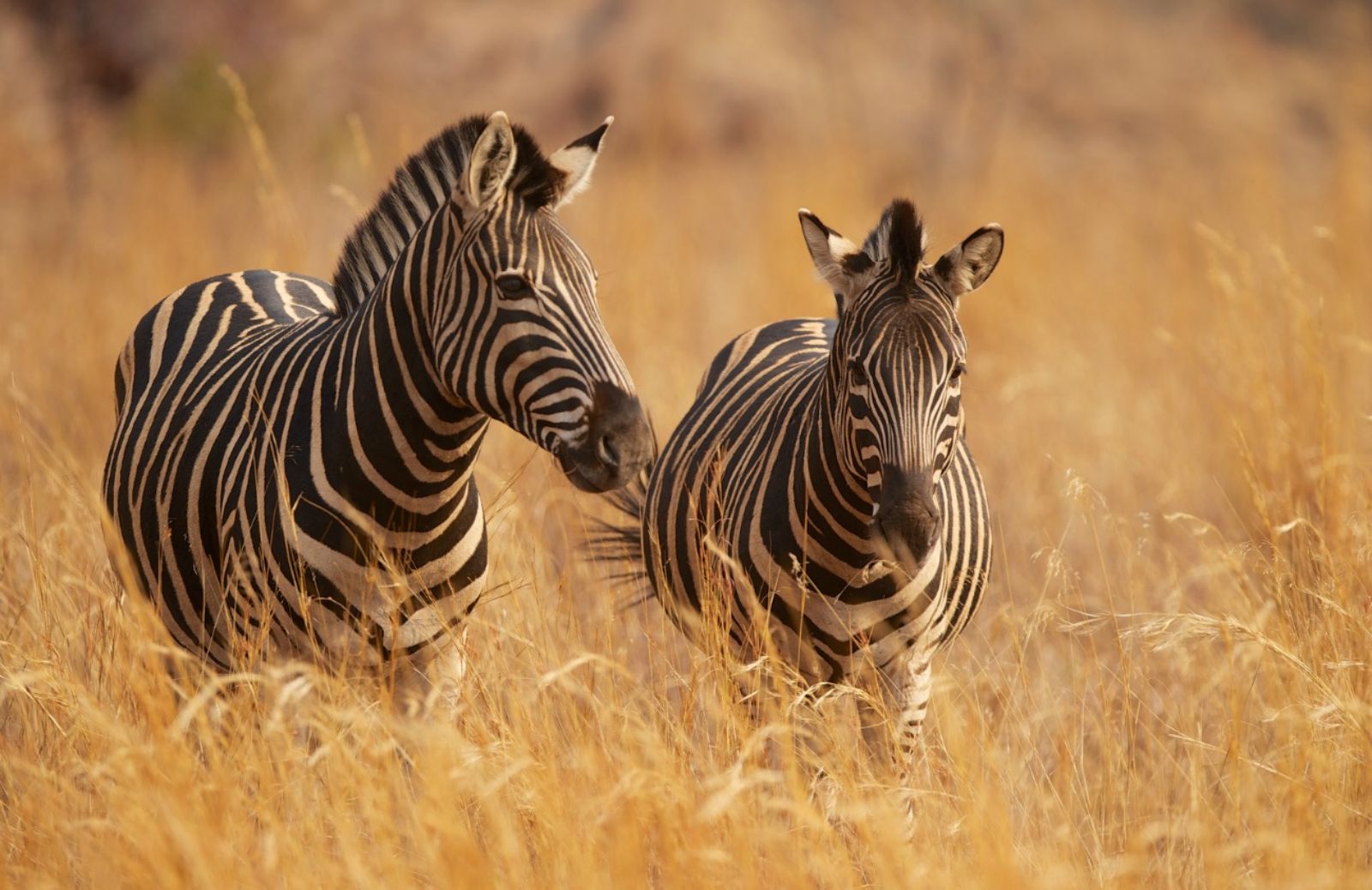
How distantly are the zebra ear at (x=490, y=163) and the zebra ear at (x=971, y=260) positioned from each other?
1186 millimetres

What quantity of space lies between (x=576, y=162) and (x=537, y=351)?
65cm

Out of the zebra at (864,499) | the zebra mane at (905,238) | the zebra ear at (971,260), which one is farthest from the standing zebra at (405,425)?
the zebra ear at (971,260)

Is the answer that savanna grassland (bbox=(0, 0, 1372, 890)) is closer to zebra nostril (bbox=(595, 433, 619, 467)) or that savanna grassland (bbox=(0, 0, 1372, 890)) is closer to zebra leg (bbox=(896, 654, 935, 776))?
zebra leg (bbox=(896, 654, 935, 776))

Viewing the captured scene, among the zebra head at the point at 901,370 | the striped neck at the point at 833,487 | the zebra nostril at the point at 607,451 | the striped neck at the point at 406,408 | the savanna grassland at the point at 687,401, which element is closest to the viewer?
the savanna grassland at the point at 687,401

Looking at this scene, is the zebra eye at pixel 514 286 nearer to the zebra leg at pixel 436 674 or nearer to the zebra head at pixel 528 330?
the zebra head at pixel 528 330

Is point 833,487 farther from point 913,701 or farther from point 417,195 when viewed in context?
point 417,195

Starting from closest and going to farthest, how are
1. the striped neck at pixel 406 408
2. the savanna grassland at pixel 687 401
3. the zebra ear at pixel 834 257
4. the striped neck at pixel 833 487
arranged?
the savanna grassland at pixel 687 401 < the striped neck at pixel 406 408 < the striped neck at pixel 833 487 < the zebra ear at pixel 834 257

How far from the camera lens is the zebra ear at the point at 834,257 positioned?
3.64m

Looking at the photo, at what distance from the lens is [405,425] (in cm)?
339

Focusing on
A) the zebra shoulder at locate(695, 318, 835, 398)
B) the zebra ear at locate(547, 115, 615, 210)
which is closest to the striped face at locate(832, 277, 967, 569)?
the zebra ear at locate(547, 115, 615, 210)

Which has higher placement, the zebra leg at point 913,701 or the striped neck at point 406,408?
the striped neck at point 406,408

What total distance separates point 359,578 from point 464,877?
1.08 meters

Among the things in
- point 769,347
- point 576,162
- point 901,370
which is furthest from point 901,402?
point 769,347

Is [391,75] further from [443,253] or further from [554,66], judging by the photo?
[443,253]
